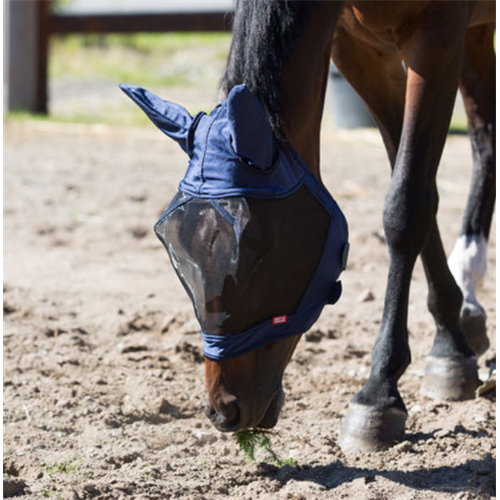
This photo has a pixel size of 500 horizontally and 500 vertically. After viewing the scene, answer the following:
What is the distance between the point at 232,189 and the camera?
2.04m

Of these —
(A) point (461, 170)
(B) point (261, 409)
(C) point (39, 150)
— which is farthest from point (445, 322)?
(C) point (39, 150)

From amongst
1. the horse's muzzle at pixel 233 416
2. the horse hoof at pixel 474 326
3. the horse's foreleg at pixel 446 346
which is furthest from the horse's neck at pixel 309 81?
the horse hoof at pixel 474 326

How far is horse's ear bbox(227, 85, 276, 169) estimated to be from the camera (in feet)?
6.39

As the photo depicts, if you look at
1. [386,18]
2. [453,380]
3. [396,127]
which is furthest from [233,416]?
[396,127]

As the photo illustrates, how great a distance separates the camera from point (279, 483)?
2.41 meters

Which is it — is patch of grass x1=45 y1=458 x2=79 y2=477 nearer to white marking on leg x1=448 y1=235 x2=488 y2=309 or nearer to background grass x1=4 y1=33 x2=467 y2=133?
background grass x1=4 y1=33 x2=467 y2=133

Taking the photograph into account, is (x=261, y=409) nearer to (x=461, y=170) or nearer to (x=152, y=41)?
(x=461, y=170)

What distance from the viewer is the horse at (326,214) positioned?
6.77 ft

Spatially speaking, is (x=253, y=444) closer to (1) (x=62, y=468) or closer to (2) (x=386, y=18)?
(1) (x=62, y=468)

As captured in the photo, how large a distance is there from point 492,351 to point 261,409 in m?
1.78

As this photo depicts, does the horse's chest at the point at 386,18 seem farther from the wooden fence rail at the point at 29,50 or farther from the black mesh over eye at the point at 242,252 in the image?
the wooden fence rail at the point at 29,50

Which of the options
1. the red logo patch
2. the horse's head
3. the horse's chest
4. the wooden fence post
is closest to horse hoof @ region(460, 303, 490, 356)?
the horse's chest

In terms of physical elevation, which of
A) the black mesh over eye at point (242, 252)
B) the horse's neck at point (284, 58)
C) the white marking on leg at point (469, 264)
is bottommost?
the white marking on leg at point (469, 264)

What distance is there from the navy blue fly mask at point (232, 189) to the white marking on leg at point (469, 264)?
1.58 meters
